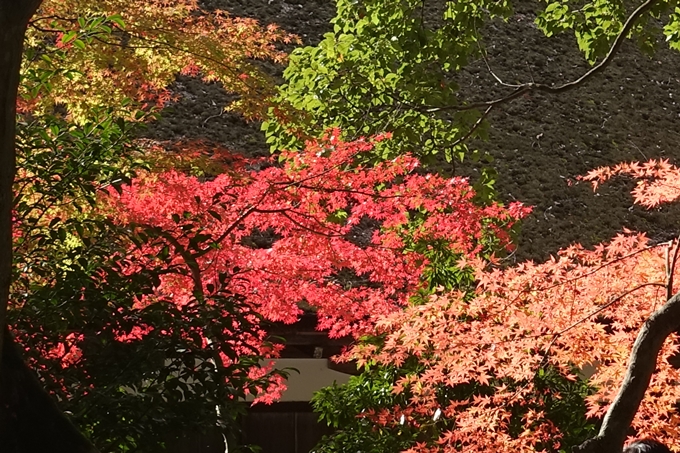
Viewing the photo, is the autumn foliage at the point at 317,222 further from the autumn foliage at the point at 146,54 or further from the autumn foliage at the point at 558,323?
the autumn foliage at the point at 558,323

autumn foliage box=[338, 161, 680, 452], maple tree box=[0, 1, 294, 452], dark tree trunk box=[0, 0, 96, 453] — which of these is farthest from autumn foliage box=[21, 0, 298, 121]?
dark tree trunk box=[0, 0, 96, 453]

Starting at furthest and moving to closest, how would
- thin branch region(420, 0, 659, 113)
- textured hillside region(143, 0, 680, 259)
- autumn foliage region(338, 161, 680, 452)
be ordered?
1. textured hillside region(143, 0, 680, 259)
2. thin branch region(420, 0, 659, 113)
3. autumn foliage region(338, 161, 680, 452)

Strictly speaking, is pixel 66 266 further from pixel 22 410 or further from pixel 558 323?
pixel 558 323

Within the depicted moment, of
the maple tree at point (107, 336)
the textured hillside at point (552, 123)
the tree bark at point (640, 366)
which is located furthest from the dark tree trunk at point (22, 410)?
the textured hillside at point (552, 123)

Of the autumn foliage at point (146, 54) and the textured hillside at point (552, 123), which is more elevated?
the textured hillside at point (552, 123)

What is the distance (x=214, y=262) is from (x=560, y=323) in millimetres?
2392

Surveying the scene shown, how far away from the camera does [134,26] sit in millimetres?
4977

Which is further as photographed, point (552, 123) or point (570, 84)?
point (552, 123)

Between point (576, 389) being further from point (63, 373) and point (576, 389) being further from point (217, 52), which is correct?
point (63, 373)

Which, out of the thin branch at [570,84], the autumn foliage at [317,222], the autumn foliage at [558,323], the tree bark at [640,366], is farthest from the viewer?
the autumn foliage at [317,222]

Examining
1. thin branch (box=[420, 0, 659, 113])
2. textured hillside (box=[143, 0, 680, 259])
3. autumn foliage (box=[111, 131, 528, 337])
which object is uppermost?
textured hillside (box=[143, 0, 680, 259])

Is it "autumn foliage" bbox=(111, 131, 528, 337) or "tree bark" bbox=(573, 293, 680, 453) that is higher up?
"autumn foliage" bbox=(111, 131, 528, 337)

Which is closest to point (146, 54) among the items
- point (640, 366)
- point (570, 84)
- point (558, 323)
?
point (570, 84)

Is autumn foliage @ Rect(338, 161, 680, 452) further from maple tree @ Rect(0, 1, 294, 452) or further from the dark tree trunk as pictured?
the dark tree trunk
